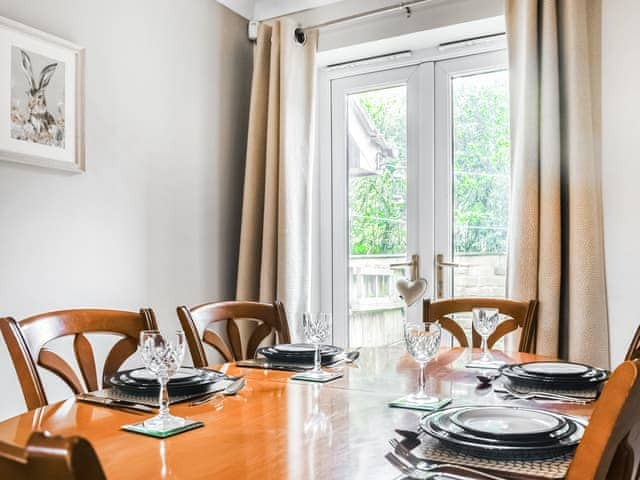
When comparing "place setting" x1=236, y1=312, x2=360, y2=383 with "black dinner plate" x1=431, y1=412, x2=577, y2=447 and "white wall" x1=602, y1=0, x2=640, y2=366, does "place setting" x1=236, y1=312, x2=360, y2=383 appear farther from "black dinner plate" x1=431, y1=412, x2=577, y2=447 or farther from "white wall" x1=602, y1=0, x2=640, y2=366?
"white wall" x1=602, y1=0, x2=640, y2=366

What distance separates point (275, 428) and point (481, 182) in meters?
2.29

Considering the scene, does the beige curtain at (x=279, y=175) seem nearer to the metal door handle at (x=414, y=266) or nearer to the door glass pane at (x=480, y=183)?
the metal door handle at (x=414, y=266)

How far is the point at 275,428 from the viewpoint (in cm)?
111

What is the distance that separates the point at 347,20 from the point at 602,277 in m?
1.75

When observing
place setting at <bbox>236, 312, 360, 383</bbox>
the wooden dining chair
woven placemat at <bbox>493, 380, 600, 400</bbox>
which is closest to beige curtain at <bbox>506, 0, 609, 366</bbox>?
place setting at <bbox>236, 312, 360, 383</bbox>

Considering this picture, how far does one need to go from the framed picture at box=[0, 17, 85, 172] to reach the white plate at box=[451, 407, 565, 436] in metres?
1.84

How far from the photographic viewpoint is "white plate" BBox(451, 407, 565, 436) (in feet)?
3.34

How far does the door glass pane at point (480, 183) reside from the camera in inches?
121

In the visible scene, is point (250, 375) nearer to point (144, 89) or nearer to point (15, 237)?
point (15, 237)

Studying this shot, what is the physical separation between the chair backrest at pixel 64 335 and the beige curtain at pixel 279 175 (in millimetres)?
1498

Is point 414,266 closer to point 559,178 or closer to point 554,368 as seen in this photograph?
point 559,178

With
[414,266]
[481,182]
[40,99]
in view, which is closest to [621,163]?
[481,182]

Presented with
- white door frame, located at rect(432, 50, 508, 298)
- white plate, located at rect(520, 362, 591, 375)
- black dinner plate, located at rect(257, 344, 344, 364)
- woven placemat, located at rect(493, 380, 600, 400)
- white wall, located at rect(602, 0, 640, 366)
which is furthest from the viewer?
white door frame, located at rect(432, 50, 508, 298)

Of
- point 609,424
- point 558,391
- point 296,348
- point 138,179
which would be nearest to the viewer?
point 609,424
